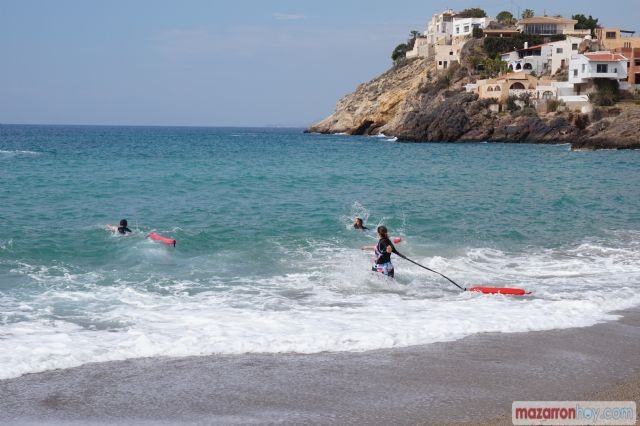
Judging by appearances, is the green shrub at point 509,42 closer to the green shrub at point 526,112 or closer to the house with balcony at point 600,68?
the house with balcony at point 600,68

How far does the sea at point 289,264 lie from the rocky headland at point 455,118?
3289cm

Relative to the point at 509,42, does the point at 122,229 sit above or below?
below

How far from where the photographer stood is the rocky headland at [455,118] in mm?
65438

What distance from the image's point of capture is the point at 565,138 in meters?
73.8

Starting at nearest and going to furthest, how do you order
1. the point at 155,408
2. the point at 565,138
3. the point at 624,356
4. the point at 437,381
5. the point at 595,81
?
1. the point at 155,408
2. the point at 437,381
3. the point at 624,356
4. the point at 565,138
5. the point at 595,81

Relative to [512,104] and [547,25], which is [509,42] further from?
[512,104]

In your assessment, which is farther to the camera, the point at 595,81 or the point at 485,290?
the point at 595,81

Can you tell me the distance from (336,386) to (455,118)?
77.3 m

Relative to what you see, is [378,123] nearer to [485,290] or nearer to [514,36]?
[514,36]

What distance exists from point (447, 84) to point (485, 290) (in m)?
88.2

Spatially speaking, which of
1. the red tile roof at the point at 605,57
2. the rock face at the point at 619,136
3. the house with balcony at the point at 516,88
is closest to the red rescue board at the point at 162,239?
the rock face at the point at 619,136

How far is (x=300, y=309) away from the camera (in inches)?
481

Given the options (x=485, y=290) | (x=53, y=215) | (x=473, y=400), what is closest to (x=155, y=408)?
(x=473, y=400)

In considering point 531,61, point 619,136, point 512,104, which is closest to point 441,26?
point 531,61
